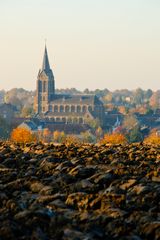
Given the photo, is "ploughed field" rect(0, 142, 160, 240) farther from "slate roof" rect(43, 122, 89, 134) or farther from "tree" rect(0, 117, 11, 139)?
"slate roof" rect(43, 122, 89, 134)

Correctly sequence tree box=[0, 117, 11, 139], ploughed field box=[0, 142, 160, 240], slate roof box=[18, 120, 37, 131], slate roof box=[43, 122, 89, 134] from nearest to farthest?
ploughed field box=[0, 142, 160, 240] < tree box=[0, 117, 11, 139] < slate roof box=[18, 120, 37, 131] < slate roof box=[43, 122, 89, 134]

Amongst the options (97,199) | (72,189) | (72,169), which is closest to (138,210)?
(97,199)

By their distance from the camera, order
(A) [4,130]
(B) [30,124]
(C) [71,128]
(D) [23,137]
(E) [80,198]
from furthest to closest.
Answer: (B) [30,124] → (C) [71,128] → (A) [4,130] → (D) [23,137] → (E) [80,198]

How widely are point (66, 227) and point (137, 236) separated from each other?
3.64 feet

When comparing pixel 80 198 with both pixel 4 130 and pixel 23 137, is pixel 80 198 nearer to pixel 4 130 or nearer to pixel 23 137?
pixel 23 137

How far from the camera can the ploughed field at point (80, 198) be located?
11.7 metres

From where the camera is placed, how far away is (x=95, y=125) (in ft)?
609

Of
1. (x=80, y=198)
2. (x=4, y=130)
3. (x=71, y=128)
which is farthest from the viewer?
(x=71, y=128)

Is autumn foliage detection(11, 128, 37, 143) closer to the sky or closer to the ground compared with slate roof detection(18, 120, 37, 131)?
closer to the sky

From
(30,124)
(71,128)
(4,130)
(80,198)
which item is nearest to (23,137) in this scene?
(4,130)

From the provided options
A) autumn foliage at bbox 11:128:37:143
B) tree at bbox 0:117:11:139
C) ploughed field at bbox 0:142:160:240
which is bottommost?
tree at bbox 0:117:11:139

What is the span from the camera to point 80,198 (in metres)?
Result: 13.8

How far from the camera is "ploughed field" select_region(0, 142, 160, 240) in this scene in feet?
38.5

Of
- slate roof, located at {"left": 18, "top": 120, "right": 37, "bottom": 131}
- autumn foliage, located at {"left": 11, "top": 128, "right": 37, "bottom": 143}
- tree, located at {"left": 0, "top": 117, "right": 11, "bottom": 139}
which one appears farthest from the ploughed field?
slate roof, located at {"left": 18, "top": 120, "right": 37, "bottom": 131}
